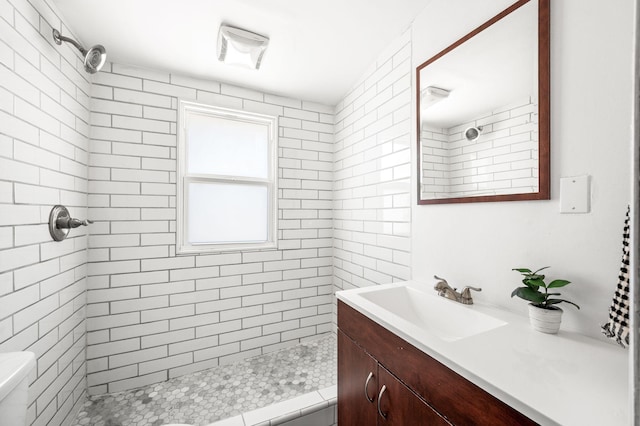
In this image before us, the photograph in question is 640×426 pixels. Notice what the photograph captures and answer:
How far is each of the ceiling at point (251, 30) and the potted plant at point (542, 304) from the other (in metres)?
1.52

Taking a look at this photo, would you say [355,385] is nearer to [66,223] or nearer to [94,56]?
[66,223]

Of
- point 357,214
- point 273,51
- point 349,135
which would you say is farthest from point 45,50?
point 357,214

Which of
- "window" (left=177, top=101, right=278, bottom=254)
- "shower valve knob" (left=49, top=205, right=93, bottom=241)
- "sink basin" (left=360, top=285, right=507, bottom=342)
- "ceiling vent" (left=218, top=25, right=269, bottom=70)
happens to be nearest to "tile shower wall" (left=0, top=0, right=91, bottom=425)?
"shower valve knob" (left=49, top=205, right=93, bottom=241)

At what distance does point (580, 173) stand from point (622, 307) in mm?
426

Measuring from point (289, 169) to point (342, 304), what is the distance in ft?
4.59

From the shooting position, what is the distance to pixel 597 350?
0.79 m

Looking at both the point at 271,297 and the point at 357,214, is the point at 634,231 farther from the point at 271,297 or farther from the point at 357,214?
the point at 271,297

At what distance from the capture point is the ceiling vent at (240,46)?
1587mm

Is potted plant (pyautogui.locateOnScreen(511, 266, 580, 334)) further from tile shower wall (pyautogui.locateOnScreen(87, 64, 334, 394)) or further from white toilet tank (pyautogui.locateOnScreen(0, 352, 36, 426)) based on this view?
tile shower wall (pyautogui.locateOnScreen(87, 64, 334, 394))

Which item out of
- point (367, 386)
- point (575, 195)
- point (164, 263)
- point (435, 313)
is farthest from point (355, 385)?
point (164, 263)

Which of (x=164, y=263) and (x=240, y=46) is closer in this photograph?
(x=240, y=46)

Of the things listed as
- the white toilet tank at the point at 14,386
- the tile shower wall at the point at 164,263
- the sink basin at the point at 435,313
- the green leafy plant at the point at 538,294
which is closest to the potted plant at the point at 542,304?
the green leafy plant at the point at 538,294

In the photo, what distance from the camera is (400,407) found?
3.04 feet

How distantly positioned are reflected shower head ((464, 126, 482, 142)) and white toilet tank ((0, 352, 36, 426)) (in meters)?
1.88
